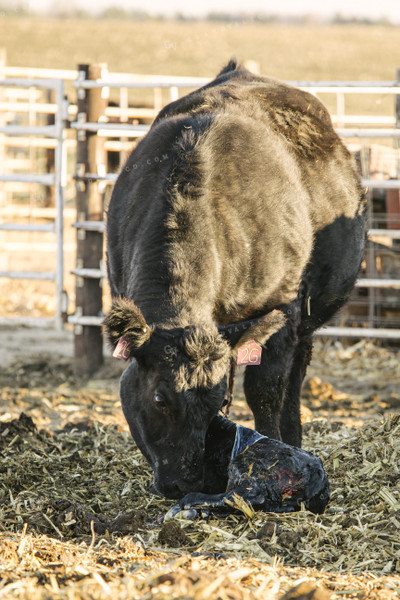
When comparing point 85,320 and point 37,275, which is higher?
point 37,275

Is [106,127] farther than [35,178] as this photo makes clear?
No

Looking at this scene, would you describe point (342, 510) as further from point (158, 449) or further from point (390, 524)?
point (158, 449)

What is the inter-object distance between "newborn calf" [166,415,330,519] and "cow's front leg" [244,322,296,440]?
58 cm

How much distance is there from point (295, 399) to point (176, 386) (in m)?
1.76

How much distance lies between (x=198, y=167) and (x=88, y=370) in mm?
3749

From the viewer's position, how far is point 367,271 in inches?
335

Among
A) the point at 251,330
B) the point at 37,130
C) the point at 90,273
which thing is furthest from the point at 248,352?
the point at 37,130

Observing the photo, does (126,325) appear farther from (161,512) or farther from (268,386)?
(268,386)

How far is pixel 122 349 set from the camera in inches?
134

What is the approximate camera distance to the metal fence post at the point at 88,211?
7.16 meters

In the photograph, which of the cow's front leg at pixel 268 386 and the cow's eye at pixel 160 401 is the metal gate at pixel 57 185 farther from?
the cow's eye at pixel 160 401

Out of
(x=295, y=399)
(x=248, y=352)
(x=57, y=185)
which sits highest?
(x=57, y=185)

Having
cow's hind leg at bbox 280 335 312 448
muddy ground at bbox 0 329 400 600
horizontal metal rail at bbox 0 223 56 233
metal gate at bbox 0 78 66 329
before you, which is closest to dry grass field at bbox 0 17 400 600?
muddy ground at bbox 0 329 400 600

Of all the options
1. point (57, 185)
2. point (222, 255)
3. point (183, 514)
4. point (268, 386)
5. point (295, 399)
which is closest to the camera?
point (183, 514)
